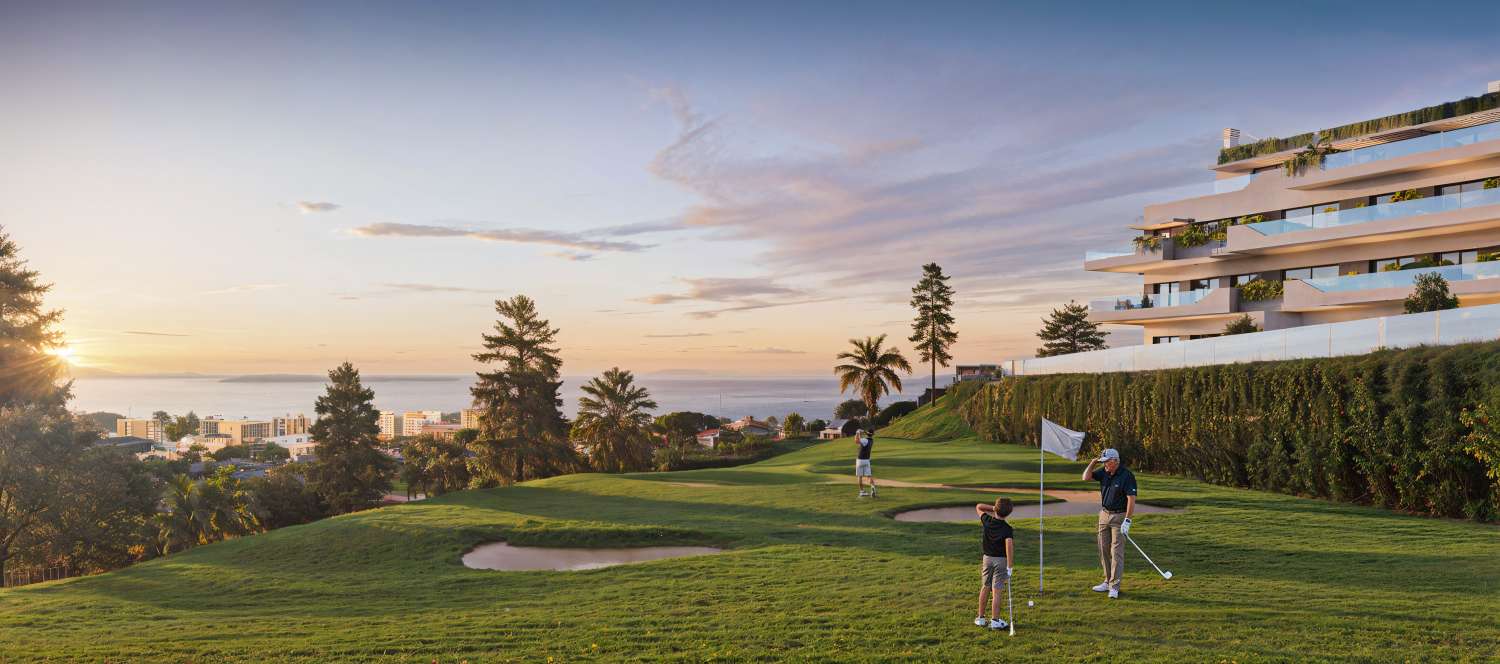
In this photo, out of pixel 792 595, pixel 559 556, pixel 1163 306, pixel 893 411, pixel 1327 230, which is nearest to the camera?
pixel 792 595

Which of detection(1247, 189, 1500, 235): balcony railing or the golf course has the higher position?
detection(1247, 189, 1500, 235): balcony railing

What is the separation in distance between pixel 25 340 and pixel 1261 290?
57477 mm

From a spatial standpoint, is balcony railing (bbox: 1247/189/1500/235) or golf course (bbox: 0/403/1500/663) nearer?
golf course (bbox: 0/403/1500/663)

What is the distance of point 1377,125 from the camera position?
4350cm

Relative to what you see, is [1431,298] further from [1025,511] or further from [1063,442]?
[1063,442]

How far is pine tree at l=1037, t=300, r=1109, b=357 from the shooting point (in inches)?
2857

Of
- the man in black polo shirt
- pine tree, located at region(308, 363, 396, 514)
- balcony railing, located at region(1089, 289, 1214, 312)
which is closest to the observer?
the man in black polo shirt

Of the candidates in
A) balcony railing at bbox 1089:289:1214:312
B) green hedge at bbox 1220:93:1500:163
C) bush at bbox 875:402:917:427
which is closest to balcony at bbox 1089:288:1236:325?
balcony railing at bbox 1089:289:1214:312

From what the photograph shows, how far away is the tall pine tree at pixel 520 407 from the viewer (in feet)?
165

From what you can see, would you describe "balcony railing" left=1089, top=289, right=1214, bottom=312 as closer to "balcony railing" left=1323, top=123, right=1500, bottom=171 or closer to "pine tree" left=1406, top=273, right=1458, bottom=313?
"balcony railing" left=1323, top=123, right=1500, bottom=171

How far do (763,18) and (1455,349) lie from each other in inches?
713

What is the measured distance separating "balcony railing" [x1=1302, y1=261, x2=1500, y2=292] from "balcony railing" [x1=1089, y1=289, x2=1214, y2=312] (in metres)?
6.77

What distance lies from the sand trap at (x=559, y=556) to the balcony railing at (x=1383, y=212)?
120ft

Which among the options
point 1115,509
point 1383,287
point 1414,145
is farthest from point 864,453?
point 1414,145
